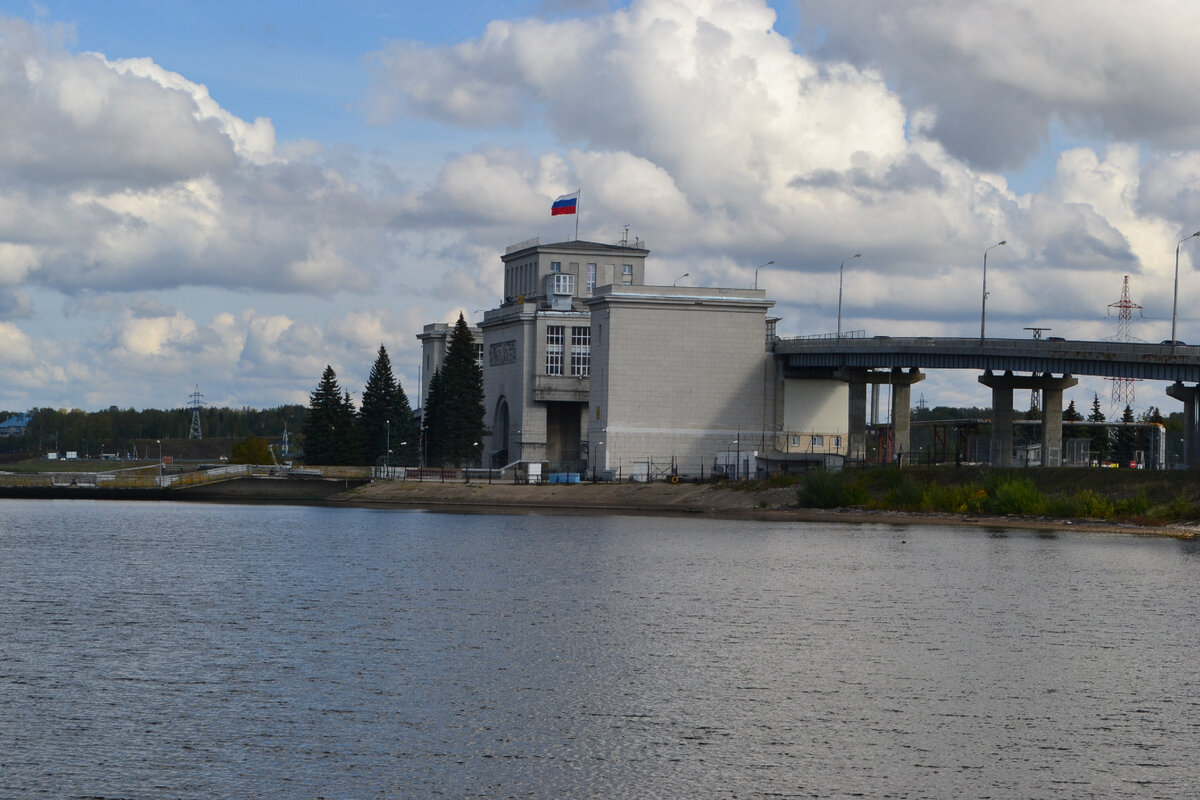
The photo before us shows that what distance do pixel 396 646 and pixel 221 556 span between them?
1403 inches

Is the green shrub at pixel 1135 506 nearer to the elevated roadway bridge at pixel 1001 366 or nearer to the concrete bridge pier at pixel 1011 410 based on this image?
the elevated roadway bridge at pixel 1001 366

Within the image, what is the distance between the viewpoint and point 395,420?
183 meters

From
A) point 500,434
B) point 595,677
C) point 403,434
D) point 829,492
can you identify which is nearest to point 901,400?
point 829,492

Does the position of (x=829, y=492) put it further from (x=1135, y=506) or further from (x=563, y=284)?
(x=563, y=284)

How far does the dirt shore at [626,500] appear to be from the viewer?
118m

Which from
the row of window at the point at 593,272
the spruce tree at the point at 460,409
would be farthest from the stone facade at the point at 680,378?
the row of window at the point at 593,272

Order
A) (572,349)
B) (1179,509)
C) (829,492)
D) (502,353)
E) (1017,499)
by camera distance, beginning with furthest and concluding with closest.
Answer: (502,353), (572,349), (829,492), (1017,499), (1179,509)

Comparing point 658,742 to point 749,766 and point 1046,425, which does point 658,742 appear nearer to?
point 749,766

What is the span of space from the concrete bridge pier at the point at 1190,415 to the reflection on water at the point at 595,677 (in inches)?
1632

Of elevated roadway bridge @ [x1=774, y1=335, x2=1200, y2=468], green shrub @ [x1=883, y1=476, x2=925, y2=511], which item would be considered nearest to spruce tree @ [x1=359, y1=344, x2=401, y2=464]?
elevated roadway bridge @ [x1=774, y1=335, x2=1200, y2=468]

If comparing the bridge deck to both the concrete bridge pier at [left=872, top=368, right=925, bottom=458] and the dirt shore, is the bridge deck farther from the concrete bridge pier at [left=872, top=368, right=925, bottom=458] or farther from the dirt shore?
the dirt shore

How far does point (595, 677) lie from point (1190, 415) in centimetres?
8831

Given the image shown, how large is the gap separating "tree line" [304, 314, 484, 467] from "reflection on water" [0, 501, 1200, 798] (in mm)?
93738

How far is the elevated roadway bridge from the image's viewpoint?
11394 cm
